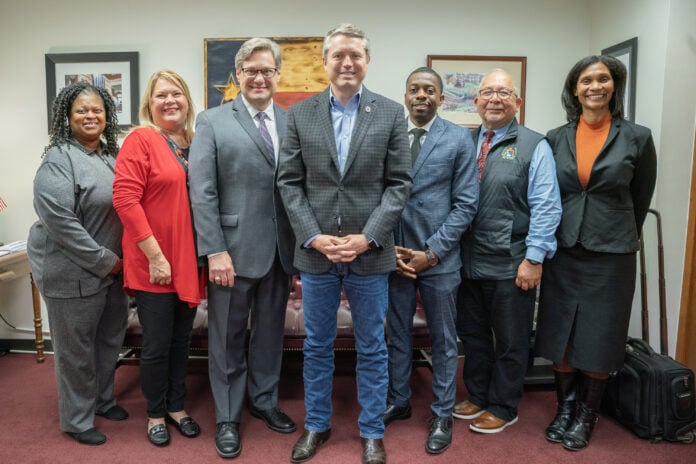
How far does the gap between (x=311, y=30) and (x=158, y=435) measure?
2447 mm

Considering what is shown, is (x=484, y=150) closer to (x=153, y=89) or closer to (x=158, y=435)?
(x=153, y=89)

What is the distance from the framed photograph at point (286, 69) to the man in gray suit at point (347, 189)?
128 cm

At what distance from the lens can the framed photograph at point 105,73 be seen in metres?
3.23

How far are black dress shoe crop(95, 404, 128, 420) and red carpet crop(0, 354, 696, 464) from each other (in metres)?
0.03

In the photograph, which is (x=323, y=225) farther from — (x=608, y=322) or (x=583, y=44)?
(x=583, y=44)

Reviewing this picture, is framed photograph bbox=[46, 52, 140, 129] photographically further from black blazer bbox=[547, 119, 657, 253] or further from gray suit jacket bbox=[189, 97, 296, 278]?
black blazer bbox=[547, 119, 657, 253]

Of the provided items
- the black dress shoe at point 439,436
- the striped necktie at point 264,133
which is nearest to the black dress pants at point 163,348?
the striped necktie at point 264,133

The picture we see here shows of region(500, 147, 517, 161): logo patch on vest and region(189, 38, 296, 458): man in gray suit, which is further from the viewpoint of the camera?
region(500, 147, 517, 161): logo patch on vest

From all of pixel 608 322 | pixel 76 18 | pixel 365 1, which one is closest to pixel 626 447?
pixel 608 322

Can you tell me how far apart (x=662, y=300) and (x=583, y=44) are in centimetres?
175

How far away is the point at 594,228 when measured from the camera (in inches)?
83.4

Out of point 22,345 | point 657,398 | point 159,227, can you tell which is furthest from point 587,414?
point 22,345

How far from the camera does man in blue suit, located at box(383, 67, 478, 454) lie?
2127 mm

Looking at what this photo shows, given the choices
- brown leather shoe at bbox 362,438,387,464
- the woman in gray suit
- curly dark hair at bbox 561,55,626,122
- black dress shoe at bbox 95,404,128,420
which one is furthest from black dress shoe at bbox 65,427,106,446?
curly dark hair at bbox 561,55,626,122
